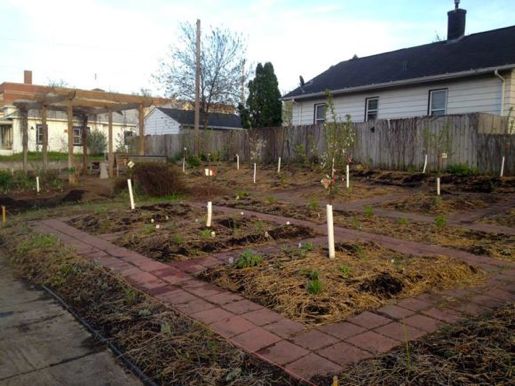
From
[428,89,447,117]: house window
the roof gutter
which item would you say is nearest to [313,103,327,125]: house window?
the roof gutter

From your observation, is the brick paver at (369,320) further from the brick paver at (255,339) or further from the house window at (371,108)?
the house window at (371,108)

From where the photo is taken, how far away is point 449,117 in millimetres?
13492

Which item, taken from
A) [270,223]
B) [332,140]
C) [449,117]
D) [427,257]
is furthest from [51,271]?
[449,117]

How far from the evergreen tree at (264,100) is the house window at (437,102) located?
34.3ft

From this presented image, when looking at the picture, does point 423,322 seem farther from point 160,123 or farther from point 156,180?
point 160,123

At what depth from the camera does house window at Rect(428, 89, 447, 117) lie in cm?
1600

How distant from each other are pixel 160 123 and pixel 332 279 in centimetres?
3479

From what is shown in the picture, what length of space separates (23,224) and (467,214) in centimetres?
783

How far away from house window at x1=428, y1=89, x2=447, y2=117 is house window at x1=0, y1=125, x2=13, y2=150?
1260 inches

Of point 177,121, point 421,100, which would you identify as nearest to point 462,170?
point 421,100

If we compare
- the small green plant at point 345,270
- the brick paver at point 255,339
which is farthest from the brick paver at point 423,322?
the brick paver at point 255,339

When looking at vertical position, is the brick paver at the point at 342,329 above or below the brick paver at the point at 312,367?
above

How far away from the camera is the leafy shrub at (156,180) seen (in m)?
11.6

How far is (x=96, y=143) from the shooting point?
3266cm
